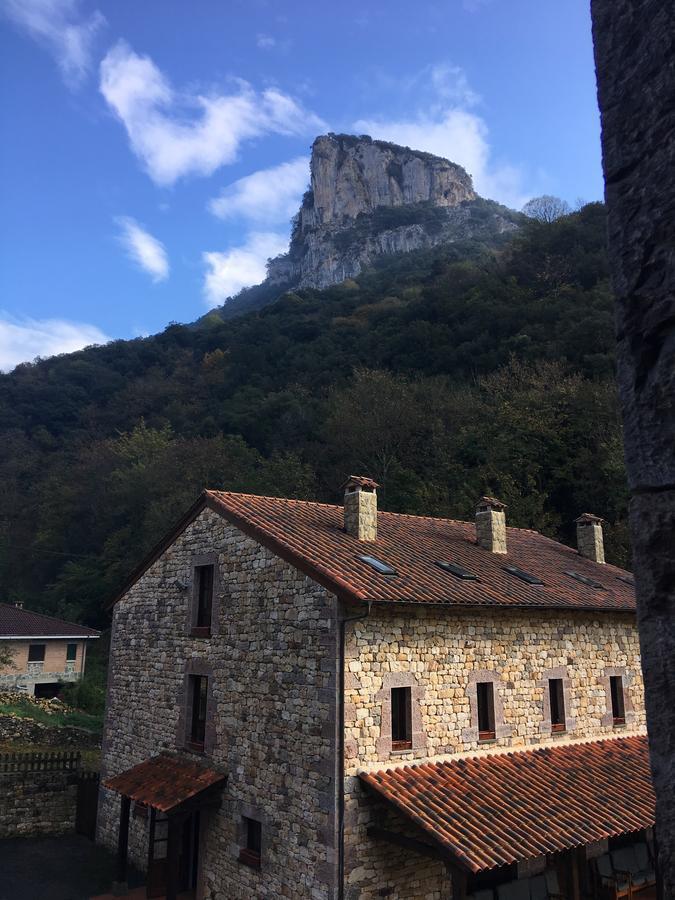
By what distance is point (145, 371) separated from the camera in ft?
213

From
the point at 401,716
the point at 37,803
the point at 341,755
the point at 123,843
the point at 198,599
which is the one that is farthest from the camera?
the point at 37,803

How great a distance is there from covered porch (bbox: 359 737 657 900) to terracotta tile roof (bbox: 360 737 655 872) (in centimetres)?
2

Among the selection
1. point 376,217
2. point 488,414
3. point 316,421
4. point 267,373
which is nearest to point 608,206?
point 488,414

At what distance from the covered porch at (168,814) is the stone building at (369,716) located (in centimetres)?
5

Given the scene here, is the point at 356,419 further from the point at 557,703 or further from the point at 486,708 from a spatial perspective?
the point at 486,708

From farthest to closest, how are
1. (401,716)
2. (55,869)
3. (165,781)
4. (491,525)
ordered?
(491,525) → (55,869) → (165,781) → (401,716)

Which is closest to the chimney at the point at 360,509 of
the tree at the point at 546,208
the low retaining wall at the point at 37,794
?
the low retaining wall at the point at 37,794

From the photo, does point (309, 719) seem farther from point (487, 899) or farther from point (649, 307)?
point (649, 307)

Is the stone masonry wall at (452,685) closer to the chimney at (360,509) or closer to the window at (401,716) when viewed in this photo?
the window at (401,716)

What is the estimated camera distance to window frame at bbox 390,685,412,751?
1192 centimetres

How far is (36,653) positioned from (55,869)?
62.5 ft

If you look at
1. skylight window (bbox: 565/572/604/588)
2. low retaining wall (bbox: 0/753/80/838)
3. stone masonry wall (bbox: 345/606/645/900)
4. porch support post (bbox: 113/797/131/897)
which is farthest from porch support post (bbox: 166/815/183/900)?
skylight window (bbox: 565/572/604/588)

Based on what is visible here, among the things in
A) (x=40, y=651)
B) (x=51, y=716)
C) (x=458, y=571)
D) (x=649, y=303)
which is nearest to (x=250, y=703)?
(x=458, y=571)

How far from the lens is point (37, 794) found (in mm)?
18719
